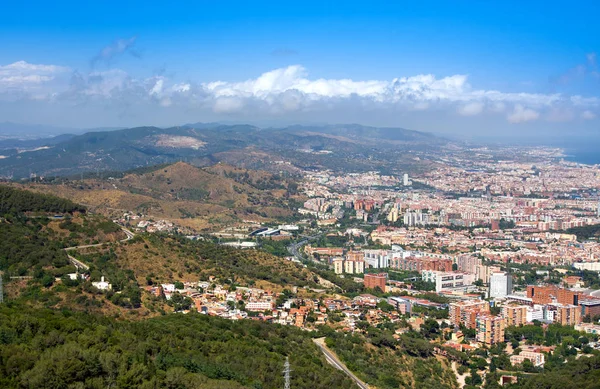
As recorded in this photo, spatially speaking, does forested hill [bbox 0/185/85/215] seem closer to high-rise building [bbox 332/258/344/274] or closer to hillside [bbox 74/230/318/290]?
hillside [bbox 74/230/318/290]

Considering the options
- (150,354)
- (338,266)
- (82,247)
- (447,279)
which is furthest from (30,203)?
(447,279)

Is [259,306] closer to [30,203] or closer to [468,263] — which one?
[30,203]

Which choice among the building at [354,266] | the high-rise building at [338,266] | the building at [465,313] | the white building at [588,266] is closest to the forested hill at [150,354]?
the building at [465,313]

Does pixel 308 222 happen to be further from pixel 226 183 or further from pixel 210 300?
pixel 210 300

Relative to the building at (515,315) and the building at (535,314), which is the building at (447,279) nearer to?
the building at (535,314)

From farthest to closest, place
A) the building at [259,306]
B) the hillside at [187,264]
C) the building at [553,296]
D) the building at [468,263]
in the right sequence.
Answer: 1. the building at [468,263]
2. the building at [553,296]
3. the hillside at [187,264]
4. the building at [259,306]
